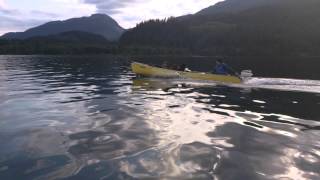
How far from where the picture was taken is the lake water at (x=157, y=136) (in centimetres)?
1184

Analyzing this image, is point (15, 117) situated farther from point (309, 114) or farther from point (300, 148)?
point (309, 114)

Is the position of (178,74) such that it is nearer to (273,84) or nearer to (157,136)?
(273,84)

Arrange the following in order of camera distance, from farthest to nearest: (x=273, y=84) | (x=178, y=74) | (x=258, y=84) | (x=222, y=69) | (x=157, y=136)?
1. (x=178, y=74)
2. (x=222, y=69)
3. (x=258, y=84)
4. (x=273, y=84)
5. (x=157, y=136)

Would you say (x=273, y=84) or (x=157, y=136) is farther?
(x=273, y=84)

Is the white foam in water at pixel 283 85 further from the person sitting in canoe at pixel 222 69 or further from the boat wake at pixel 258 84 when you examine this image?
the person sitting in canoe at pixel 222 69

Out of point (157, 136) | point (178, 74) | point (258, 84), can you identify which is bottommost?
point (258, 84)

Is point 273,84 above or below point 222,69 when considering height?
below

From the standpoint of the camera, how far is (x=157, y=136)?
15656 millimetres

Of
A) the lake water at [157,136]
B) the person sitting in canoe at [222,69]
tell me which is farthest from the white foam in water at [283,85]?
the lake water at [157,136]

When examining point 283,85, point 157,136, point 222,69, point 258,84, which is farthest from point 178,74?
point 157,136

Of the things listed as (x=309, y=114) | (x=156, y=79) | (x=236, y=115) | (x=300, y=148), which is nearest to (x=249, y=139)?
(x=300, y=148)

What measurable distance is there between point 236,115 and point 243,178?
9.56m

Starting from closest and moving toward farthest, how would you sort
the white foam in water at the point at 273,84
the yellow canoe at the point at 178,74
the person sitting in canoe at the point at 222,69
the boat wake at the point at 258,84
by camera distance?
the white foam in water at the point at 273,84
the boat wake at the point at 258,84
the yellow canoe at the point at 178,74
the person sitting in canoe at the point at 222,69

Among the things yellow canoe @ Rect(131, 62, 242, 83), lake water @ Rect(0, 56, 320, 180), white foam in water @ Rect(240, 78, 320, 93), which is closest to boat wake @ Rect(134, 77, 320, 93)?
white foam in water @ Rect(240, 78, 320, 93)
